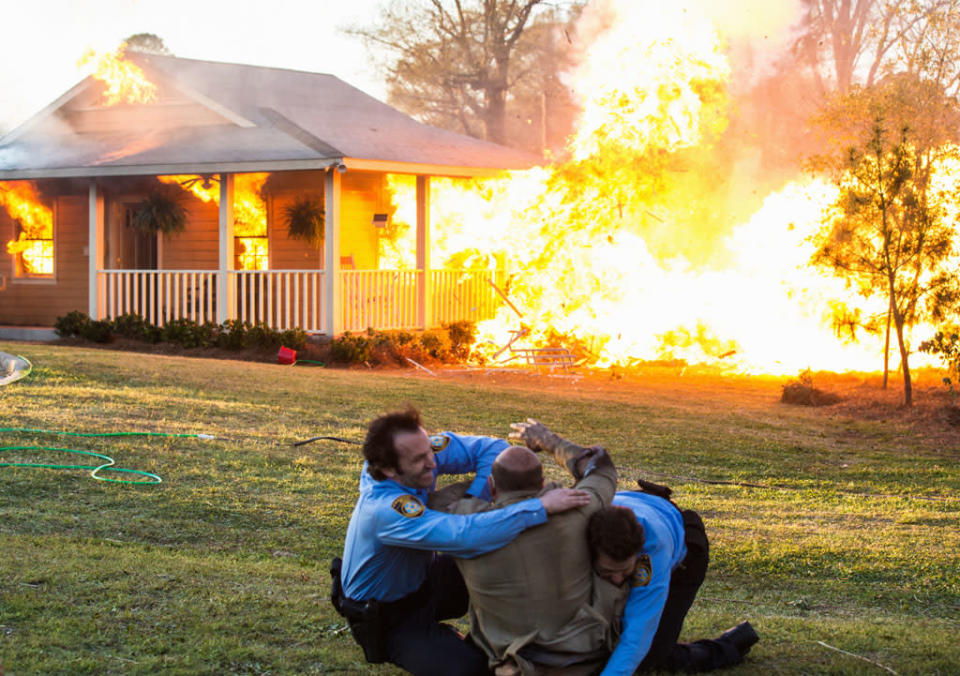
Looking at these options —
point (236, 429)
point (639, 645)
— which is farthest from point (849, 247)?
point (639, 645)

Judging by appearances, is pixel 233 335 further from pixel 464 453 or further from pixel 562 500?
pixel 562 500

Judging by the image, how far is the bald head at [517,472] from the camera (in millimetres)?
3869

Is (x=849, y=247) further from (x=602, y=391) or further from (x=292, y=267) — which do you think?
(x=292, y=267)

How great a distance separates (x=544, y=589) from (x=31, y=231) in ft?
66.9

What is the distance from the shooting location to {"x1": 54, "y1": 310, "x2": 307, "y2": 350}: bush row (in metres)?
17.1

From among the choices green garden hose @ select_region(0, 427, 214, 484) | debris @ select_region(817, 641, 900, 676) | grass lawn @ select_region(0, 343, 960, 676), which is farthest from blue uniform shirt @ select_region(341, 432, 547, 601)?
green garden hose @ select_region(0, 427, 214, 484)

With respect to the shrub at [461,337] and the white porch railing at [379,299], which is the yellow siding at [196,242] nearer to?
the white porch railing at [379,299]

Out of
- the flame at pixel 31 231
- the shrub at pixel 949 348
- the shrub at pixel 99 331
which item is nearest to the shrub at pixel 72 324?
the shrub at pixel 99 331

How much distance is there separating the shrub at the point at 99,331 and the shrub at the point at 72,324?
20 cm

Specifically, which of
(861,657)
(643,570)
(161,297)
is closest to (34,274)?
(161,297)

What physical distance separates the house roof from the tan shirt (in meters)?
13.1

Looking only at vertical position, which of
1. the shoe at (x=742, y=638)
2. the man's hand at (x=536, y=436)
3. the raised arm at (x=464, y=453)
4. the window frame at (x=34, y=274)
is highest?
the window frame at (x=34, y=274)

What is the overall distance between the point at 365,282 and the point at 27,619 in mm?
13046

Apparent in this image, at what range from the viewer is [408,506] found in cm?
392
